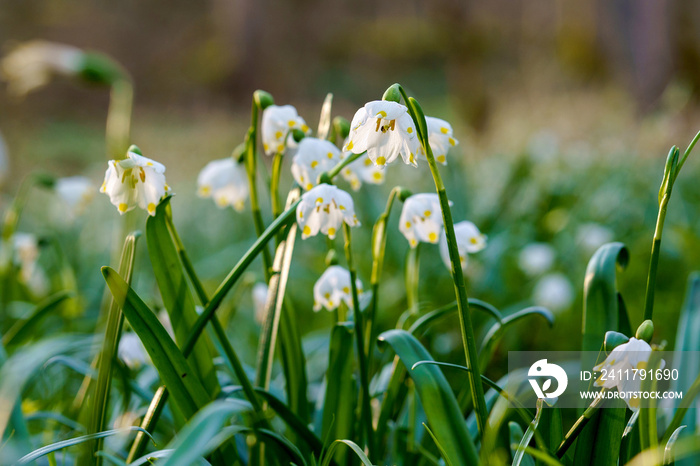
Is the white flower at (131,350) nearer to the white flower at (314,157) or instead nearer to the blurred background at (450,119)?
the blurred background at (450,119)

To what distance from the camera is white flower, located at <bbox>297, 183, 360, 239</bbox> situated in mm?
852

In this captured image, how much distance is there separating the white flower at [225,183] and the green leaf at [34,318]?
0.34 meters

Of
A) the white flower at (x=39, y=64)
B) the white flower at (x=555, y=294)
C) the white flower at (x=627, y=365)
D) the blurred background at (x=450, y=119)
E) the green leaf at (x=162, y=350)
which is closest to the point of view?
the white flower at (x=627, y=365)

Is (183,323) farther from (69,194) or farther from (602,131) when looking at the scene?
(602,131)

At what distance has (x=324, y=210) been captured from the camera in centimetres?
88

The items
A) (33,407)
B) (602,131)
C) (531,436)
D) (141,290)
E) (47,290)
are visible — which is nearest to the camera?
(531,436)

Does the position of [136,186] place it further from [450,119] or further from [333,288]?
[450,119]

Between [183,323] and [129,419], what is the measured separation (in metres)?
0.32

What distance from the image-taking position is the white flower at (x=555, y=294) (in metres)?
1.98

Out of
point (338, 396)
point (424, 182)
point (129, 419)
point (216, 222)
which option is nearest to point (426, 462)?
point (338, 396)

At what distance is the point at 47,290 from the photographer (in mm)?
2291

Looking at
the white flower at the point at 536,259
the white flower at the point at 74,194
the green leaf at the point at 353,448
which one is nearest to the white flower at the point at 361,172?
the green leaf at the point at 353,448

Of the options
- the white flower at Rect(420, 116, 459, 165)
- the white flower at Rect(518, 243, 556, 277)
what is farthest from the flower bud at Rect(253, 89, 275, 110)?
the white flower at Rect(518, 243, 556, 277)

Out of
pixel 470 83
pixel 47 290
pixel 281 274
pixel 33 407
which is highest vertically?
pixel 470 83
